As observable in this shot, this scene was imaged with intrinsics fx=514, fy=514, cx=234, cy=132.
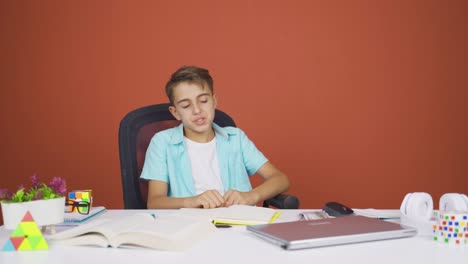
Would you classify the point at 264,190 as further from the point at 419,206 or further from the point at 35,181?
the point at 35,181

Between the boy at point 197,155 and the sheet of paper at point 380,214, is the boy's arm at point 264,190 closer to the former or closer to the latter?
the boy at point 197,155

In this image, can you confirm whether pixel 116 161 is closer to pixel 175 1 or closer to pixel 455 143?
pixel 175 1

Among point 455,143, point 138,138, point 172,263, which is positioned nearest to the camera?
point 172,263

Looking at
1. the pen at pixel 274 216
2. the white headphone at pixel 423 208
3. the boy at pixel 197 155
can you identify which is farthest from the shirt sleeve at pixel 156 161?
the white headphone at pixel 423 208

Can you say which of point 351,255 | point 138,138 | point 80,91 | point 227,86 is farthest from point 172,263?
point 80,91

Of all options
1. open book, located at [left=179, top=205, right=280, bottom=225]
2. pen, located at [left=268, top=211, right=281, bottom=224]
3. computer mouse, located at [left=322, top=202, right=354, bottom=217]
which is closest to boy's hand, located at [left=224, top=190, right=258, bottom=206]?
open book, located at [left=179, top=205, right=280, bottom=225]

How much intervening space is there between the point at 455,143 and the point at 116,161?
1948mm

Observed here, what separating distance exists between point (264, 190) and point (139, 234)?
879 millimetres

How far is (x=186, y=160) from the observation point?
2074 millimetres

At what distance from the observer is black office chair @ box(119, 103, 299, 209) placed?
1.89m

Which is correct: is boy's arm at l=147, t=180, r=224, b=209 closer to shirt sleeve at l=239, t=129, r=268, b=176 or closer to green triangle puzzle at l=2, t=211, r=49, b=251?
shirt sleeve at l=239, t=129, r=268, b=176

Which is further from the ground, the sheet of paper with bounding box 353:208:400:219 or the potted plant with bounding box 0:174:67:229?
the potted plant with bounding box 0:174:67:229

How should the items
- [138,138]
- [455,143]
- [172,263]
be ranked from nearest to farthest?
1. [172,263]
2. [138,138]
3. [455,143]

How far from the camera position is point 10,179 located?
3027 mm
